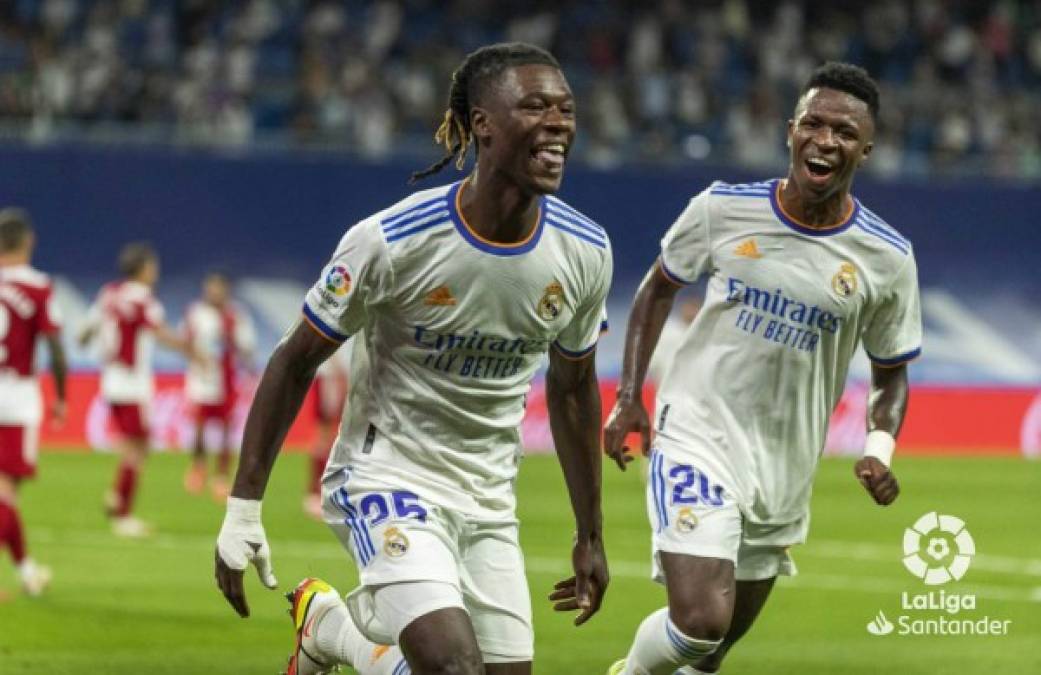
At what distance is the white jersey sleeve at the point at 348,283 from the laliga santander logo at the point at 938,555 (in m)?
6.95

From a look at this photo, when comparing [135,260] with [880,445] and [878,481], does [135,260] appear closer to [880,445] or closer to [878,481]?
[880,445]

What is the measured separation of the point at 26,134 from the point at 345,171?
407 centimetres

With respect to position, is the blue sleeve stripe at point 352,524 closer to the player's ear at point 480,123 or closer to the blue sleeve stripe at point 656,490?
the player's ear at point 480,123

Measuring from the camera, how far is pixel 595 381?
259 inches

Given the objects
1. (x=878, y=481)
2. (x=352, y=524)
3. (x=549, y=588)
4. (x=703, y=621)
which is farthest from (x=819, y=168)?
(x=549, y=588)

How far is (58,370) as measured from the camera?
12914mm

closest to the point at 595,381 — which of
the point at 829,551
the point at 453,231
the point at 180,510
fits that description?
the point at 453,231

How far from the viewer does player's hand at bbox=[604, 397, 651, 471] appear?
7.43 metres

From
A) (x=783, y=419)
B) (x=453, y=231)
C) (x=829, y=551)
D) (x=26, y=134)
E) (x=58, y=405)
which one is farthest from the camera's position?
(x=26, y=134)

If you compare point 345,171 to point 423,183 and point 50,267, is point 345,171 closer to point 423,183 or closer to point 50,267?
point 423,183

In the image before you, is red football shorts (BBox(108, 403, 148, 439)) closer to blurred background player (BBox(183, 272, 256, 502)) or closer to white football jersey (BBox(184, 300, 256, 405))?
blurred background player (BBox(183, 272, 256, 502))

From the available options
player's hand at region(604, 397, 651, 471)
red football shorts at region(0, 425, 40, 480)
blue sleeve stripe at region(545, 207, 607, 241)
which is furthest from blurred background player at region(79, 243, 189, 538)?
blue sleeve stripe at region(545, 207, 607, 241)

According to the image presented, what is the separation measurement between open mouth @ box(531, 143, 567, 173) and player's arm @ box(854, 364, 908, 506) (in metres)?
2.00

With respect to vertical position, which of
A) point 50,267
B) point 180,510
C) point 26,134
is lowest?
point 180,510
